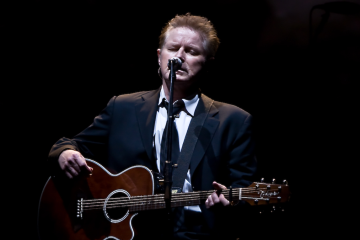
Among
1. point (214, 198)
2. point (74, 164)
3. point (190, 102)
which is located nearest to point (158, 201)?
point (214, 198)

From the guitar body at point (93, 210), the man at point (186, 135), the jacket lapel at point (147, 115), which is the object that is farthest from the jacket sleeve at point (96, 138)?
the guitar body at point (93, 210)

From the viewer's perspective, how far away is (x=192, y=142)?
7.82ft

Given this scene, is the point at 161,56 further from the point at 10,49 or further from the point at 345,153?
the point at 345,153

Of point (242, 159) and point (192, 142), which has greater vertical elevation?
point (192, 142)

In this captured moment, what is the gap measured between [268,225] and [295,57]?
190 centimetres

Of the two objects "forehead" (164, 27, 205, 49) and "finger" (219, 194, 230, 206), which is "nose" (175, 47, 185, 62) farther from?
"finger" (219, 194, 230, 206)

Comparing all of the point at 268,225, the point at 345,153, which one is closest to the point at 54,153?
the point at 268,225

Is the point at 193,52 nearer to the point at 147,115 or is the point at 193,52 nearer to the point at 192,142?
the point at 147,115

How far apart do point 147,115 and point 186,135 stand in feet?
1.29

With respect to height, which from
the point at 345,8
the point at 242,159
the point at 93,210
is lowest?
the point at 93,210

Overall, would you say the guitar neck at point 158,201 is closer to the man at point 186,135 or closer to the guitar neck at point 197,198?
the guitar neck at point 197,198

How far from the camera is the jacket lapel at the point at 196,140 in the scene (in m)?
2.30

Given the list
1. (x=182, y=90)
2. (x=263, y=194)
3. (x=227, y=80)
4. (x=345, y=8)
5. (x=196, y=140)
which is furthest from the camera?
(x=227, y=80)

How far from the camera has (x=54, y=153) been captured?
2.26 meters
